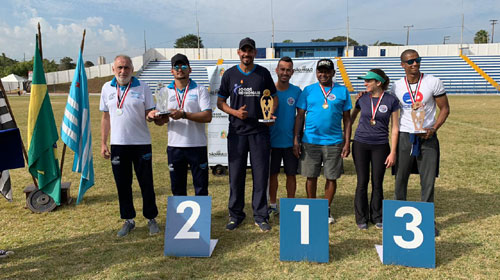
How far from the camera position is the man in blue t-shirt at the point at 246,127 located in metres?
3.55

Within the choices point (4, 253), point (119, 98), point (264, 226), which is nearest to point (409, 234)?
point (264, 226)

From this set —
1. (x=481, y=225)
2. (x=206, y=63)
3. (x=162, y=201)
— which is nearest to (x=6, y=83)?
(x=206, y=63)

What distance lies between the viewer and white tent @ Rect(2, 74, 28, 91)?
154 ft

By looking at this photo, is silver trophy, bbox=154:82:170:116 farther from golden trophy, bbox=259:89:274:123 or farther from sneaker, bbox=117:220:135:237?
sneaker, bbox=117:220:135:237

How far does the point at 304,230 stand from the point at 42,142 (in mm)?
2834

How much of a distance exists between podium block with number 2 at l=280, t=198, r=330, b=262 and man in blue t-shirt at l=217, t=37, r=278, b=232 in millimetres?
721

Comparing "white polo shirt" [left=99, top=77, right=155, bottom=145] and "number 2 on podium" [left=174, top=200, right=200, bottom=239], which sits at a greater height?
"white polo shirt" [left=99, top=77, right=155, bottom=145]

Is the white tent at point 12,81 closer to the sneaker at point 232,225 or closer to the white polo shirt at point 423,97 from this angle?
the sneaker at point 232,225

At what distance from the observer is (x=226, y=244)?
11.3ft

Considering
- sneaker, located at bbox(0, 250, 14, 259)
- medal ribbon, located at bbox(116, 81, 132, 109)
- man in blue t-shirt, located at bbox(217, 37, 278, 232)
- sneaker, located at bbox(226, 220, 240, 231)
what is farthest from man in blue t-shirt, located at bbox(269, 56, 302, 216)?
sneaker, located at bbox(0, 250, 14, 259)

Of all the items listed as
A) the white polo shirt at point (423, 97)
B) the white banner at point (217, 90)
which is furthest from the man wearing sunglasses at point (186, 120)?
Result: the white banner at point (217, 90)

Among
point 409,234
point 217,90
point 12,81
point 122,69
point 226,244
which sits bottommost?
point 226,244

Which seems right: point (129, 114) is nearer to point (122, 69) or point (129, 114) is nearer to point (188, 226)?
point (122, 69)

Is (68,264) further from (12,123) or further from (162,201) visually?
(162,201)
